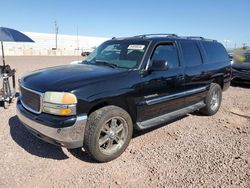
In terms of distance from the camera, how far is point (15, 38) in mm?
6742

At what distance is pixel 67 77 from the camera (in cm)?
382

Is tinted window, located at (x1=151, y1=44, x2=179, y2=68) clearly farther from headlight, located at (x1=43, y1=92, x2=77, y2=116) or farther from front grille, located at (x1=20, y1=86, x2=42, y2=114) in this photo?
front grille, located at (x1=20, y1=86, x2=42, y2=114)

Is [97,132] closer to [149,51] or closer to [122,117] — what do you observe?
[122,117]

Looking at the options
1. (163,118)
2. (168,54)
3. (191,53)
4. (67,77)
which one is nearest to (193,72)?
(191,53)

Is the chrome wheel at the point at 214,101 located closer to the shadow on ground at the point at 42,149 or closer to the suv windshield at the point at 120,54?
the suv windshield at the point at 120,54

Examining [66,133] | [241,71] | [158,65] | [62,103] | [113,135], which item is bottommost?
[113,135]

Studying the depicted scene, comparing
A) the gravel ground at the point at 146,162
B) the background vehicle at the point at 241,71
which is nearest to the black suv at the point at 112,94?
the gravel ground at the point at 146,162

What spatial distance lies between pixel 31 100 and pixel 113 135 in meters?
1.37

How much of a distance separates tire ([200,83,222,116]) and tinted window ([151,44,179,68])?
1.74 metres

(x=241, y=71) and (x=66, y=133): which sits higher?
(x=241, y=71)

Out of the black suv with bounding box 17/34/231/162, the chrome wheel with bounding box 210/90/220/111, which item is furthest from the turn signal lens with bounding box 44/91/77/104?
the chrome wheel with bounding box 210/90/220/111

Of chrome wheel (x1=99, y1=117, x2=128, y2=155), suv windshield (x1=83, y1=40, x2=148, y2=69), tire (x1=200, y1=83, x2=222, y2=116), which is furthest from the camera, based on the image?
tire (x1=200, y1=83, x2=222, y2=116)

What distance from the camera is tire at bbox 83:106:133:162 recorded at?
3646 millimetres

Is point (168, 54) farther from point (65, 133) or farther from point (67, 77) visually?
point (65, 133)
